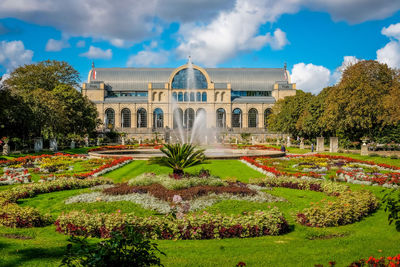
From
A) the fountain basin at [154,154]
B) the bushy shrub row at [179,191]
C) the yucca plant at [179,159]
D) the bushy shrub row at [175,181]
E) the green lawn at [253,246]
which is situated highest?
the yucca plant at [179,159]

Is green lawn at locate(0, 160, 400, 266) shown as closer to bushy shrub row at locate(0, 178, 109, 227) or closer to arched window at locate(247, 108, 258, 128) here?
bushy shrub row at locate(0, 178, 109, 227)

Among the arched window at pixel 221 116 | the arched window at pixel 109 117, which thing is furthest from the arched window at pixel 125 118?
the arched window at pixel 221 116

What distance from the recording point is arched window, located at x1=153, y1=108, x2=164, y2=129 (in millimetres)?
73500

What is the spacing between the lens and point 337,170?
58.0ft

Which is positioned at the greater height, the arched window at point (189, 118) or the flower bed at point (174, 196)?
the arched window at point (189, 118)

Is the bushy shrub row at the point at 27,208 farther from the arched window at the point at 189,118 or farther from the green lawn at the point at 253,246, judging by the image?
the arched window at the point at 189,118

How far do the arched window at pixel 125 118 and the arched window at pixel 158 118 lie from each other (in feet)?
18.8

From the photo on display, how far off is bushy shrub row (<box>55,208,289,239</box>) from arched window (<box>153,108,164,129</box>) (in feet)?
217

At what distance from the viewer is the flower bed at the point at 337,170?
558 inches

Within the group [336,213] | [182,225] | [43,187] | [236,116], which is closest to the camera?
[182,225]

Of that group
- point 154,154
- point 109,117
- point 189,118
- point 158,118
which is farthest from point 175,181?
point 109,117

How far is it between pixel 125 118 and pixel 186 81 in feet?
52.2

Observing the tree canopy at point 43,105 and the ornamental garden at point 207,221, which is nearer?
the ornamental garden at point 207,221

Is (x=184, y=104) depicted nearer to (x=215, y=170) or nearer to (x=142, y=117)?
(x=142, y=117)
